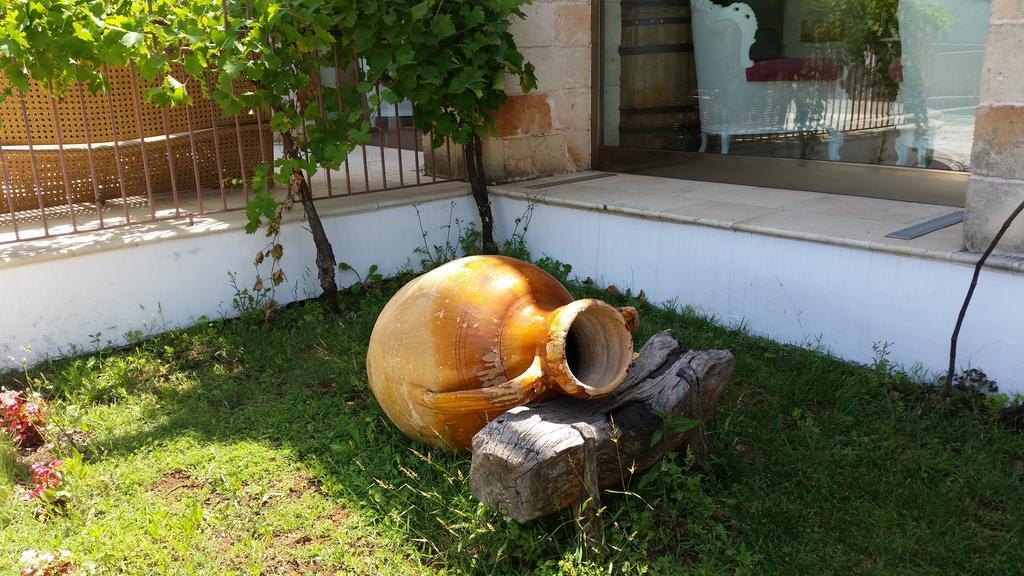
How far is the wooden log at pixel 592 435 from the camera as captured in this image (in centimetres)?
212

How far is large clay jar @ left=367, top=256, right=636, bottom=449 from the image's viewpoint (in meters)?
2.41

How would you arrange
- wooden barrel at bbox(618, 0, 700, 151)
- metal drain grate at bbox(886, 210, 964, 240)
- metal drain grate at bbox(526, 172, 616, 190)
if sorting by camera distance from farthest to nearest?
wooden barrel at bbox(618, 0, 700, 151) < metal drain grate at bbox(526, 172, 616, 190) < metal drain grate at bbox(886, 210, 964, 240)

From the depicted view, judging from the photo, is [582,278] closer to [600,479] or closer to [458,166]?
[458,166]

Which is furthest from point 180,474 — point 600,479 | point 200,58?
point 200,58

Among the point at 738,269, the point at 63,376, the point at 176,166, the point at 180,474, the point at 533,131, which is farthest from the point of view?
the point at 533,131

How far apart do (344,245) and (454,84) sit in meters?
1.13

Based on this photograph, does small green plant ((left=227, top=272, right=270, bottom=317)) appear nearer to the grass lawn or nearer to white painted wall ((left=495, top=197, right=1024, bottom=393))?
the grass lawn

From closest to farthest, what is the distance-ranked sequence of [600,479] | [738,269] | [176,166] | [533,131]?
[600,479] < [738,269] < [176,166] < [533,131]

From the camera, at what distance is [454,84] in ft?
13.8

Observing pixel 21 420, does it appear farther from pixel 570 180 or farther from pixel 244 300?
pixel 570 180

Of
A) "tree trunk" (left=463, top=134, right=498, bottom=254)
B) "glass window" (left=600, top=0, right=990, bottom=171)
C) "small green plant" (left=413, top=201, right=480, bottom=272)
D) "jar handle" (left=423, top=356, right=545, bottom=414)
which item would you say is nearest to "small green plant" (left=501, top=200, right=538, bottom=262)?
"tree trunk" (left=463, top=134, right=498, bottom=254)

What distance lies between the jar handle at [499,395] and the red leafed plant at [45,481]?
53.1 inches

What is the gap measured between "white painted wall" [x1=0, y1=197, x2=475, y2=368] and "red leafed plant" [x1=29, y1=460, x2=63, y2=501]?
1131 millimetres

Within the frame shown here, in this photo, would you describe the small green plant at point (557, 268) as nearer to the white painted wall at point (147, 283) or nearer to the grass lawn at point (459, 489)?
the white painted wall at point (147, 283)
